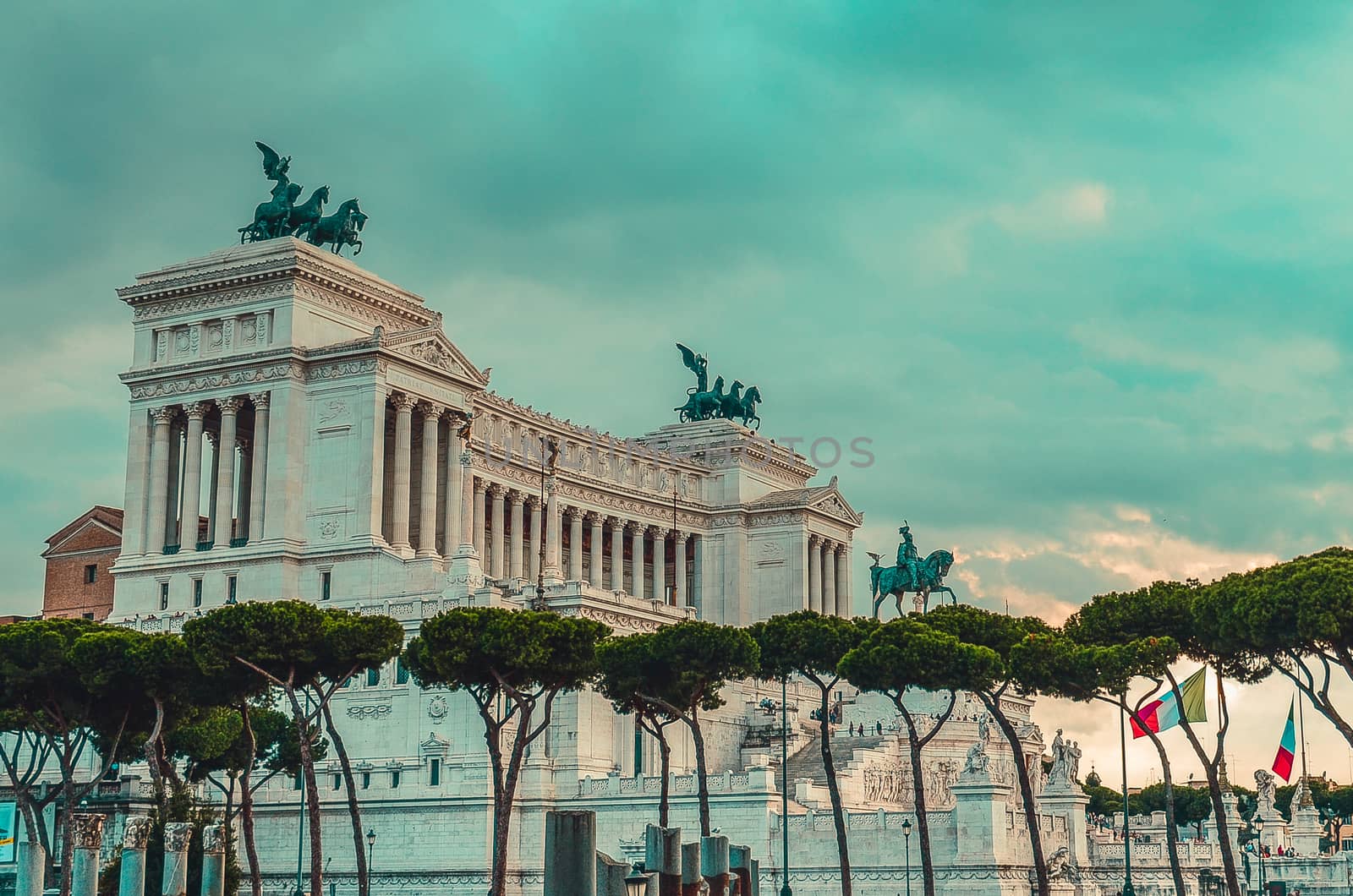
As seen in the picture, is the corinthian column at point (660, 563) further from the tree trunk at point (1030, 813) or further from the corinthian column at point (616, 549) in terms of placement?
the tree trunk at point (1030, 813)

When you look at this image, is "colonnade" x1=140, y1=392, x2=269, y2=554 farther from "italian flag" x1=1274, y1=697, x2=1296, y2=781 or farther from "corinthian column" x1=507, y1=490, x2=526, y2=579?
"italian flag" x1=1274, y1=697, x2=1296, y2=781

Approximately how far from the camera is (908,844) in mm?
80062

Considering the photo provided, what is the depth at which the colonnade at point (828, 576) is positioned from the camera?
5645 inches

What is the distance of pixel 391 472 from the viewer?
112m

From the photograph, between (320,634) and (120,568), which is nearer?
(320,634)

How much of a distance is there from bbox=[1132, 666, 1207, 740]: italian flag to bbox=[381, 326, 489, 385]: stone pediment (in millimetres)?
49078

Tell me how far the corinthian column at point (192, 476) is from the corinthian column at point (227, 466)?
121 centimetres

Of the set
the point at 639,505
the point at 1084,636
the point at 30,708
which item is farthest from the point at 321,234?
the point at 1084,636

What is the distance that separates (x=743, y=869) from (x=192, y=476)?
80991mm

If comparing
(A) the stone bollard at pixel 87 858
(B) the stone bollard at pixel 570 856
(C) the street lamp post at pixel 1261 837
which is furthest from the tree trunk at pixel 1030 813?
(B) the stone bollard at pixel 570 856

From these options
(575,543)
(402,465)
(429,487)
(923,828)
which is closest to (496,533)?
(575,543)

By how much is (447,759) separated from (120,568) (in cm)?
3101

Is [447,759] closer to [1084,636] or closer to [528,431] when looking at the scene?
[1084,636]

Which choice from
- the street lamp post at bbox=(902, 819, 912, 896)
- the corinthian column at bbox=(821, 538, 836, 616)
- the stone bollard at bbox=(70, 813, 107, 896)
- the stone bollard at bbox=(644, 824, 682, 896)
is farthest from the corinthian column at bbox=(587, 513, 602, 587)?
the stone bollard at bbox=(644, 824, 682, 896)
